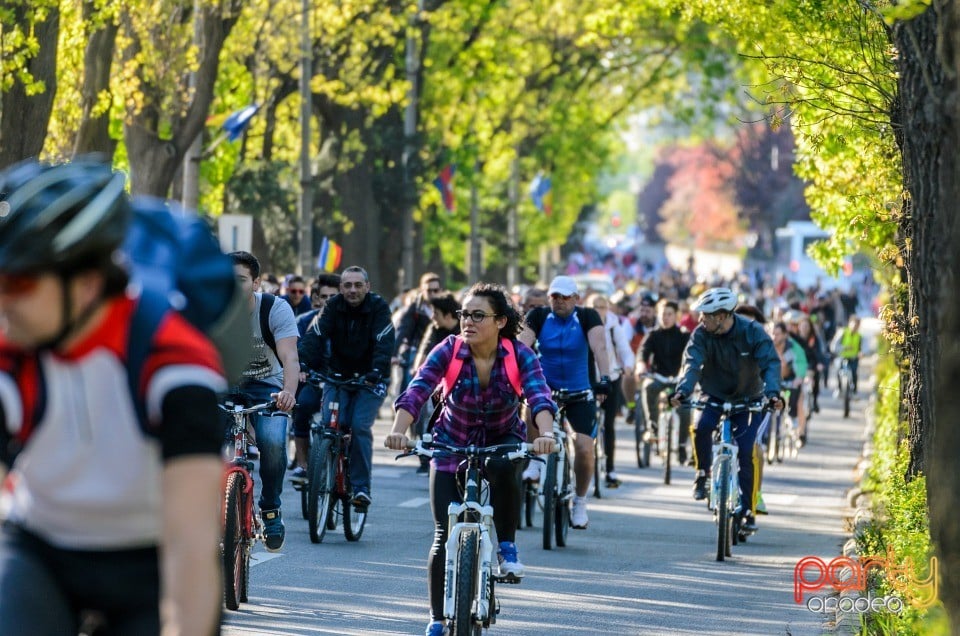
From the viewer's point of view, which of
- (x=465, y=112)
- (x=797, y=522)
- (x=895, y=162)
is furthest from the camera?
(x=465, y=112)

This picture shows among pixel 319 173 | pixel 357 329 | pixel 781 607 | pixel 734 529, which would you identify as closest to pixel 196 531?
pixel 781 607

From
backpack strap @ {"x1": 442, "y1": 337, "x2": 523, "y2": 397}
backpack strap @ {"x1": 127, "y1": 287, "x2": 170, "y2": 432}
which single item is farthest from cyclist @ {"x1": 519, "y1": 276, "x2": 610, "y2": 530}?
backpack strap @ {"x1": 127, "y1": 287, "x2": 170, "y2": 432}

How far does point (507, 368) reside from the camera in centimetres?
838

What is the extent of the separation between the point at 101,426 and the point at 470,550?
14.2ft

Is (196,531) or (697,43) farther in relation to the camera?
(697,43)

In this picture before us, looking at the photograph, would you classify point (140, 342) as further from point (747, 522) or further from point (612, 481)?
point (612, 481)

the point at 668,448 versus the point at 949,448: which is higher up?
the point at 949,448

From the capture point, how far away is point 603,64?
4472 cm

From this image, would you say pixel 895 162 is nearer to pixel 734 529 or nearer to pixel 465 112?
pixel 734 529

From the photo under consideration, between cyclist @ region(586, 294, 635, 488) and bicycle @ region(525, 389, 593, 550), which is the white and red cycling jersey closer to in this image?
bicycle @ region(525, 389, 593, 550)

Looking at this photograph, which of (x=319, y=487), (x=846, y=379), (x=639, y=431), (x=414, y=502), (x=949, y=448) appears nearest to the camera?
(x=949, y=448)

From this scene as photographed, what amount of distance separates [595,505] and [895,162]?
4.07m

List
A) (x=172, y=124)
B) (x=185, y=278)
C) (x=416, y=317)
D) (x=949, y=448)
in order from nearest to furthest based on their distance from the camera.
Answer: (x=185, y=278), (x=949, y=448), (x=416, y=317), (x=172, y=124)

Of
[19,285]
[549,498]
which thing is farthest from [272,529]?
[19,285]
